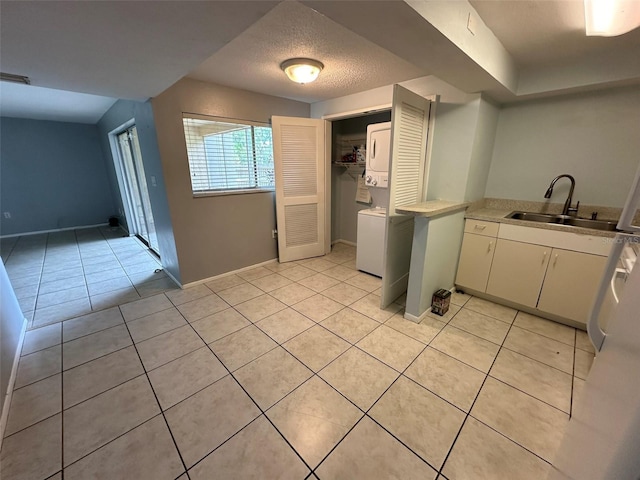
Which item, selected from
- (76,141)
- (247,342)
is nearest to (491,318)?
(247,342)

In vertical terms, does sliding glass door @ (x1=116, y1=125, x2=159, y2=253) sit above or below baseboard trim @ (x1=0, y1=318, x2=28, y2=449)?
above

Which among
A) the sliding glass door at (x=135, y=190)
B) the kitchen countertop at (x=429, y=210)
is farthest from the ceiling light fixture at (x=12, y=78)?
the kitchen countertop at (x=429, y=210)

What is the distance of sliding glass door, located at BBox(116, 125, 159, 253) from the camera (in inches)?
145

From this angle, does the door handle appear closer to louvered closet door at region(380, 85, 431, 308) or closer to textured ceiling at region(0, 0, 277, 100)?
louvered closet door at region(380, 85, 431, 308)

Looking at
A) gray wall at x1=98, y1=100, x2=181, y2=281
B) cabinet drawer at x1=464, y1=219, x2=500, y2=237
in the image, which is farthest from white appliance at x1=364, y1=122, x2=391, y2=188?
gray wall at x1=98, y1=100, x2=181, y2=281

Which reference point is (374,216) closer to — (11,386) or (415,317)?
(415,317)

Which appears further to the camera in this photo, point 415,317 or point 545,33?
point 415,317

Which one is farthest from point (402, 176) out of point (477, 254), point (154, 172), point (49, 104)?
point (49, 104)

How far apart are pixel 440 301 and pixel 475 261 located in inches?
24.2

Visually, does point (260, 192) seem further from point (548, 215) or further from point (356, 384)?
point (548, 215)

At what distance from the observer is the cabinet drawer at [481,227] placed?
7.72 ft

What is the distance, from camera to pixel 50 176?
5.14m

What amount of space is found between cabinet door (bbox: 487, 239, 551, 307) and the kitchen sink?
1.30ft

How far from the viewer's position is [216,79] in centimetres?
258
